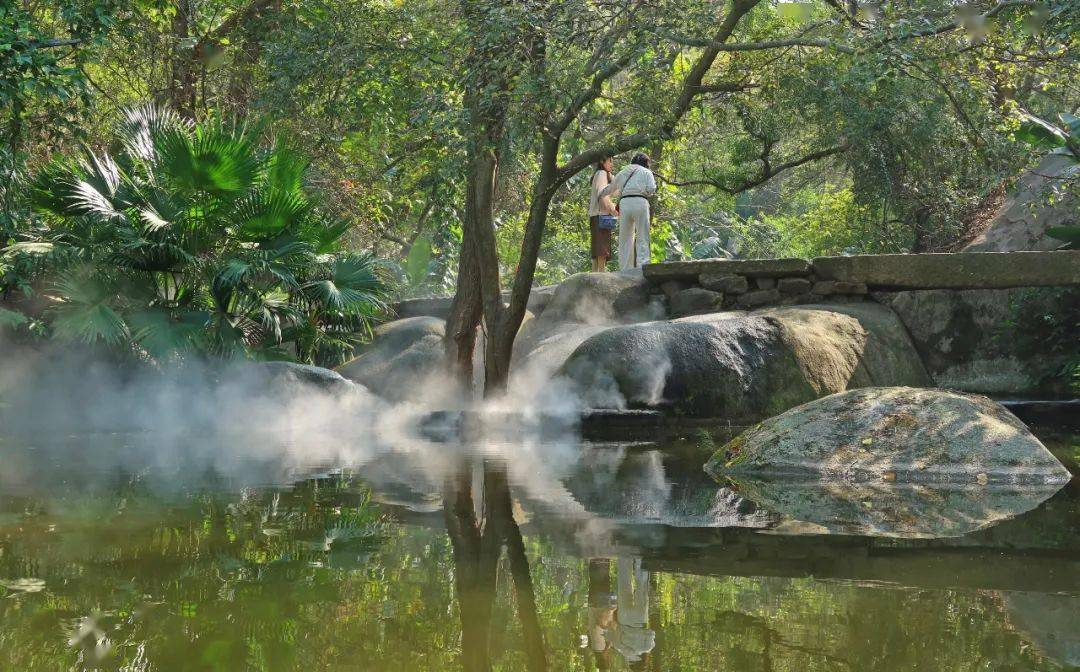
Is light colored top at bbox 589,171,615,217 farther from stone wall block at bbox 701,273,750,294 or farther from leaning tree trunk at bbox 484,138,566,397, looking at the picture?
leaning tree trunk at bbox 484,138,566,397

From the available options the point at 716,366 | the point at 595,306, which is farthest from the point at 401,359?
the point at 716,366

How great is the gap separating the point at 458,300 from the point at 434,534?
814 cm

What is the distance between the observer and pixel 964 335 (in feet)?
38.5

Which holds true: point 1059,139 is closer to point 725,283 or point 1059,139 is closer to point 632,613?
point 725,283

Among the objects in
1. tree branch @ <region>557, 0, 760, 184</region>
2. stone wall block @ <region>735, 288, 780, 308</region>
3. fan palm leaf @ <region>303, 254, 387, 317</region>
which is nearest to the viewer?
tree branch @ <region>557, 0, 760, 184</region>

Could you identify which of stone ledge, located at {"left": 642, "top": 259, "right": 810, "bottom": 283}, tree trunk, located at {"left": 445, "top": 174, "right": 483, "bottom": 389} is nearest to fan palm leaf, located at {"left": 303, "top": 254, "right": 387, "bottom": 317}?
tree trunk, located at {"left": 445, "top": 174, "right": 483, "bottom": 389}

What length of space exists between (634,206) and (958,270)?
405 cm

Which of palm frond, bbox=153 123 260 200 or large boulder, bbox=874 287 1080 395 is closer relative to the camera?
palm frond, bbox=153 123 260 200

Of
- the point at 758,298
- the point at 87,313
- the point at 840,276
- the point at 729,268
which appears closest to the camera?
the point at 87,313

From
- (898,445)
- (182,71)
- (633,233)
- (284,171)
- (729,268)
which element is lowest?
(898,445)

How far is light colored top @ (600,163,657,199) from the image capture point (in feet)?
43.9

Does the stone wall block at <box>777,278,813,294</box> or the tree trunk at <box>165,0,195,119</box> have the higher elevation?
the tree trunk at <box>165,0,195,119</box>

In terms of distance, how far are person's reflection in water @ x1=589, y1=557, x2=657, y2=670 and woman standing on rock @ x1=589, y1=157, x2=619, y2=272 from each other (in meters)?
10.3

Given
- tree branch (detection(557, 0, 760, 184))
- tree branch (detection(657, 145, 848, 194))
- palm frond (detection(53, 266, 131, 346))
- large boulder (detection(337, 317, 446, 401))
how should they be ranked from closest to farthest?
tree branch (detection(557, 0, 760, 184)), palm frond (detection(53, 266, 131, 346)), large boulder (detection(337, 317, 446, 401)), tree branch (detection(657, 145, 848, 194))
